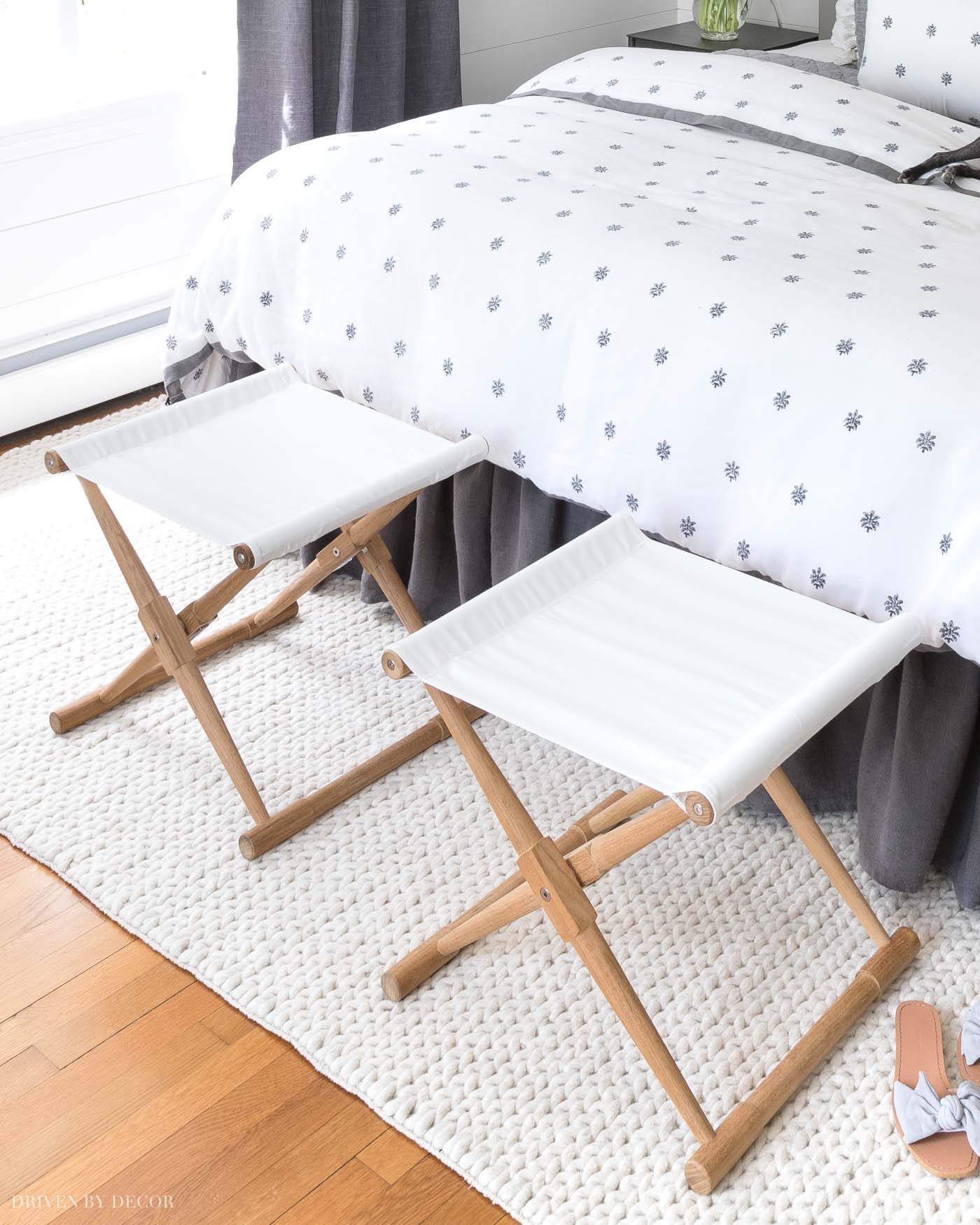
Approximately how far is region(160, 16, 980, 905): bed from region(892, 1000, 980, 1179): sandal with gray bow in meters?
0.26

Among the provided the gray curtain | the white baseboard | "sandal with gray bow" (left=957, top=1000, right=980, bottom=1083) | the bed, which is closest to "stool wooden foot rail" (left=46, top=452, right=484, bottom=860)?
the bed

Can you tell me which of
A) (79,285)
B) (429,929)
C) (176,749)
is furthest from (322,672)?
(79,285)

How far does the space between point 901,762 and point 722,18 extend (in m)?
2.48

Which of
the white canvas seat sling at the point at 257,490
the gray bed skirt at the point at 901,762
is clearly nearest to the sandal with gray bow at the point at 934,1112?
the gray bed skirt at the point at 901,762

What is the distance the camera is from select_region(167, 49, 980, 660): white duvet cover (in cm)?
145

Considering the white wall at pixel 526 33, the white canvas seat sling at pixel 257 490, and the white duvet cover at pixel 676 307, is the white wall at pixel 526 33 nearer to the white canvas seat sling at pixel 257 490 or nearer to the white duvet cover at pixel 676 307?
the white duvet cover at pixel 676 307

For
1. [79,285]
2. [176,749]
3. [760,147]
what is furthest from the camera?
[79,285]

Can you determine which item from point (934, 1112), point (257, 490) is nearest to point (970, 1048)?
point (934, 1112)

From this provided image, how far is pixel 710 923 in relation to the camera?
1580 millimetres

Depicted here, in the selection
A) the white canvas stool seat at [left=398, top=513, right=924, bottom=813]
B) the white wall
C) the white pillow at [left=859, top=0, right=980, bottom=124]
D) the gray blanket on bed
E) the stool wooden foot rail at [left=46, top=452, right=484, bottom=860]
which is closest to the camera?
the white canvas stool seat at [left=398, top=513, right=924, bottom=813]

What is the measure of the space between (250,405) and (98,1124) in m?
1.03

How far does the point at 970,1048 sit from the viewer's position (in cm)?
136

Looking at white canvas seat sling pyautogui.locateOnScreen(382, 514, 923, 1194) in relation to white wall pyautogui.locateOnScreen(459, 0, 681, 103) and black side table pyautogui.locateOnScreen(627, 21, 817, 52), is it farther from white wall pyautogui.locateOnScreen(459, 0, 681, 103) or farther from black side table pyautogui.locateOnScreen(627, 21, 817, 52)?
white wall pyautogui.locateOnScreen(459, 0, 681, 103)

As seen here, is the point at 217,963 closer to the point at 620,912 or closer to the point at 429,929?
the point at 429,929
